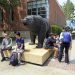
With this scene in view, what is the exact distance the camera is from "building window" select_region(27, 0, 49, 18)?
95.9 ft

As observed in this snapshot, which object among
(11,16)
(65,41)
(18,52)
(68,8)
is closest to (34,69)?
(18,52)

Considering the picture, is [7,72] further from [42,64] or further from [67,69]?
[67,69]

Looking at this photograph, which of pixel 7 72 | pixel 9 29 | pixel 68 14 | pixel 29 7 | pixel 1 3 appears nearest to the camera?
pixel 7 72

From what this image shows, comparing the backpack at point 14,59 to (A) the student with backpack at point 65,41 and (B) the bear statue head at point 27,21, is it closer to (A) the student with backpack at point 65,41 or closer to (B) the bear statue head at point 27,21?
(B) the bear statue head at point 27,21

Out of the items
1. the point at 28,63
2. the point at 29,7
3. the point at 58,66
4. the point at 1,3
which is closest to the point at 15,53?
the point at 28,63

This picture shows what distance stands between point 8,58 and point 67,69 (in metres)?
2.92

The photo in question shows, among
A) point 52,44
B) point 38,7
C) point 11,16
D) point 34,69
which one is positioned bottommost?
point 34,69

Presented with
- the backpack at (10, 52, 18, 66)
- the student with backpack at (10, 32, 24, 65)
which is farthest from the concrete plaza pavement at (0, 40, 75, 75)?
the student with backpack at (10, 32, 24, 65)

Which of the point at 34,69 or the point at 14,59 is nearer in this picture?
the point at 34,69

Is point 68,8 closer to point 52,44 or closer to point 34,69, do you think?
point 52,44

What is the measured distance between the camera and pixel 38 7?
96.4 feet

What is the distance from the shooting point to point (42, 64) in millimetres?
9227

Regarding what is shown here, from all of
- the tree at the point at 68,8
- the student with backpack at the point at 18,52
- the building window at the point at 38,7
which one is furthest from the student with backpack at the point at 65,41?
the tree at the point at 68,8

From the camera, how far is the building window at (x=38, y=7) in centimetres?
2923
